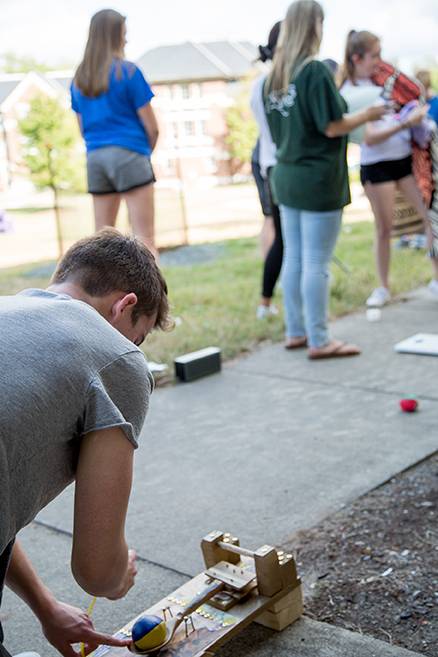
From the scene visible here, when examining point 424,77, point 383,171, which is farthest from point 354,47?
point 424,77

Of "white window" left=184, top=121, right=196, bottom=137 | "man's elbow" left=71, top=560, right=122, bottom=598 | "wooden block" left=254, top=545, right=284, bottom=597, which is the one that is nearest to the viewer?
"man's elbow" left=71, top=560, right=122, bottom=598

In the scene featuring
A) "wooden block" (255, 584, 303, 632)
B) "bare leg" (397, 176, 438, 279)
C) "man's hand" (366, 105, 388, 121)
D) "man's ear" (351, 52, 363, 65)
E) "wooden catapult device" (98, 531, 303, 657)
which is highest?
"man's ear" (351, 52, 363, 65)

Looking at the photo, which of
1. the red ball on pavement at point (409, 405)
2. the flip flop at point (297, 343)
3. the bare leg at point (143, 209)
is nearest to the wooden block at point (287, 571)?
the red ball on pavement at point (409, 405)

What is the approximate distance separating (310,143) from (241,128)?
41492 mm

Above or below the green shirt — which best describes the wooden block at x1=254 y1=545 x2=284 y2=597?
below

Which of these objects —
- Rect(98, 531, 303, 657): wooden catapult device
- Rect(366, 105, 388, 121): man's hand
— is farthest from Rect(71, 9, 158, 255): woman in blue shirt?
Rect(98, 531, 303, 657): wooden catapult device

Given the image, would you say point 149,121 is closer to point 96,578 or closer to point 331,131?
point 331,131

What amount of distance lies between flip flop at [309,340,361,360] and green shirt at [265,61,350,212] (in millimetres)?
804

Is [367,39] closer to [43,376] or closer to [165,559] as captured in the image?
[165,559]

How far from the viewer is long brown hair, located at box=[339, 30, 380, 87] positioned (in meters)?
5.54

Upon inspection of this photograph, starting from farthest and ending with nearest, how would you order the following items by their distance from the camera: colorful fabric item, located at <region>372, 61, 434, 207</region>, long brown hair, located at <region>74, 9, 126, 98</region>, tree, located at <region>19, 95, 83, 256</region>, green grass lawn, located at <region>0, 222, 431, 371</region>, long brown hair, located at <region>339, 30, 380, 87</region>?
tree, located at <region>19, 95, 83, 256</region>
colorful fabric item, located at <region>372, 61, 434, 207</region>
long brown hair, located at <region>339, 30, 380, 87</region>
green grass lawn, located at <region>0, 222, 431, 371</region>
long brown hair, located at <region>74, 9, 126, 98</region>

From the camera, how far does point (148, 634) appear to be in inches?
78.0

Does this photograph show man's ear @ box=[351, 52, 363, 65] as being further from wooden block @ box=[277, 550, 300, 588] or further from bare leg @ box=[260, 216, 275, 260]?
wooden block @ box=[277, 550, 300, 588]

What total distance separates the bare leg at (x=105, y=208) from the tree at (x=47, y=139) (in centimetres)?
2335
